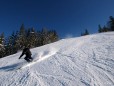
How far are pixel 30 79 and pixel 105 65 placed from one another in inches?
241

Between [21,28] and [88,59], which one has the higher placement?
[21,28]

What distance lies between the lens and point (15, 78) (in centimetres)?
1177

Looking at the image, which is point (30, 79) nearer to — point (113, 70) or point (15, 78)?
point (15, 78)

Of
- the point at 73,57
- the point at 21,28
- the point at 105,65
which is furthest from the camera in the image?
the point at 21,28

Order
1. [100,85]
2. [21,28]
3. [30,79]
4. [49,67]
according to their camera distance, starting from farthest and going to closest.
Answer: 1. [21,28]
2. [49,67]
3. [30,79]
4. [100,85]

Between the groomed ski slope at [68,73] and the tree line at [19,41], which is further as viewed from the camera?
the tree line at [19,41]

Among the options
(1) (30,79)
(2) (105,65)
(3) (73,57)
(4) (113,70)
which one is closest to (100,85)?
(4) (113,70)

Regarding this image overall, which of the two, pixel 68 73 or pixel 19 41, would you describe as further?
pixel 19 41

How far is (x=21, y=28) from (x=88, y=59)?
6389 cm

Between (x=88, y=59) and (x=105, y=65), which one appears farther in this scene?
(x=88, y=59)

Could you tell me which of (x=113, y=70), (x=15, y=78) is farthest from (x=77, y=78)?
(x=15, y=78)

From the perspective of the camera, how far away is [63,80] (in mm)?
10422

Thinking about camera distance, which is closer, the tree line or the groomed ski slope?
the groomed ski slope

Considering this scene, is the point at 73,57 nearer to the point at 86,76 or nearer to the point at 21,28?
the point at 86,76
